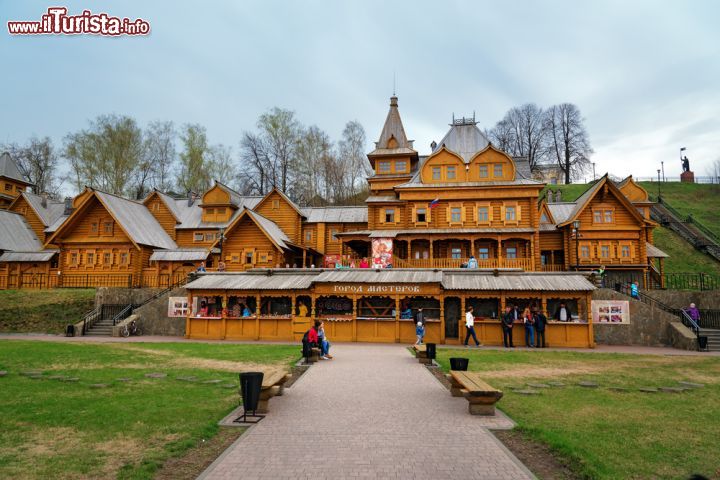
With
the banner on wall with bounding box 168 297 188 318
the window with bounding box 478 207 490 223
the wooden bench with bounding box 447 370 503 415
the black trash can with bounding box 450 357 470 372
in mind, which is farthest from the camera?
the window with bounding box 478 207 490 223

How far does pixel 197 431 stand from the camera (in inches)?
324

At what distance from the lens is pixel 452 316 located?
28.0 meters

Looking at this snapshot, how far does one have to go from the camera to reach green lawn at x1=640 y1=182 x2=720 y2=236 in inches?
2328

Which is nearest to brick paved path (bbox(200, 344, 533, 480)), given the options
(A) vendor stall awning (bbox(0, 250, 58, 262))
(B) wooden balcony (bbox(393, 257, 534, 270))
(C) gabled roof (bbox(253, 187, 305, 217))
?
(B) wooden balcony (bbox(393, 257, 534, 270))

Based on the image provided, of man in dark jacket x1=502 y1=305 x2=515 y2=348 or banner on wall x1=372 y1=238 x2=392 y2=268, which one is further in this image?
banner on wall x1=372 y1=238 x2=392 y2=268

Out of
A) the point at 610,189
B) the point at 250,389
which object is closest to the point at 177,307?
the point at 250,389

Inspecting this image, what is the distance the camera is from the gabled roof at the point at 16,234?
145 feet

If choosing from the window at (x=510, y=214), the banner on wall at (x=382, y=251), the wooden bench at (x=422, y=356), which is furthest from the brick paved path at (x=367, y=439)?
the window at (x=510, y=214)

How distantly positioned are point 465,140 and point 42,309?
34.6 meters

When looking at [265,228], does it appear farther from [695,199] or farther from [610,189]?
[695,199]

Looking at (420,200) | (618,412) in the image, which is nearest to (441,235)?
(420,200)

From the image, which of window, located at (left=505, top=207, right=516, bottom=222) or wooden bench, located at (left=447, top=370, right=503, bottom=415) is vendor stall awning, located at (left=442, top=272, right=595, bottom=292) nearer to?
window, located at (left=505, top=207, right=516, bottom=222)

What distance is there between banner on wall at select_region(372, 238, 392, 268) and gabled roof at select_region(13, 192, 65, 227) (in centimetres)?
3713

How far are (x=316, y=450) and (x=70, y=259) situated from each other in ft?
136
